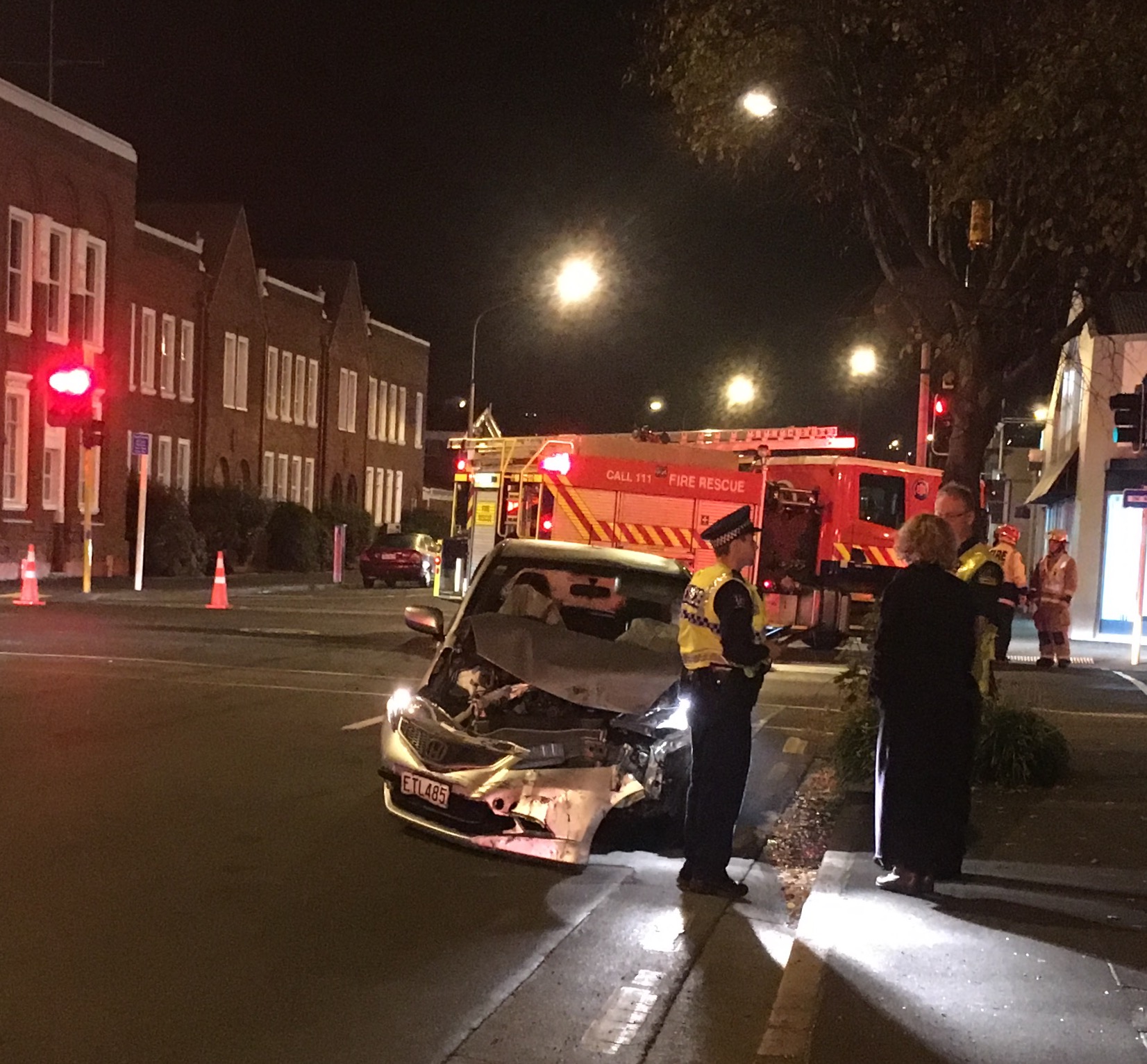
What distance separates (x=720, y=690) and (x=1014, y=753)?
3.29m

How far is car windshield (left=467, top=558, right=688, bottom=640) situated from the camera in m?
9.11

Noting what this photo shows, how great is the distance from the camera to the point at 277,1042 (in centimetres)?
479

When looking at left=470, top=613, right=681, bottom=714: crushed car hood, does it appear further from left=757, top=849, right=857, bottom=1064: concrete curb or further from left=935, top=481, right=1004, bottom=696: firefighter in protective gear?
left=935, top=481, right=1004, bottom=696: firefighter in protective gear

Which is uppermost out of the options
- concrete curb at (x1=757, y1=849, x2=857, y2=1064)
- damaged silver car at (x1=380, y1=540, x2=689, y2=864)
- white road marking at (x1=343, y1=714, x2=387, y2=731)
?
damaged silver car at (x1=380, y1=540, x2=689, y2=864)

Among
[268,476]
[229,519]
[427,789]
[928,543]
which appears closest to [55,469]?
[229,519]

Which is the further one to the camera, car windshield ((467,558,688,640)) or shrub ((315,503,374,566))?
shrub ((315,503,374,566))

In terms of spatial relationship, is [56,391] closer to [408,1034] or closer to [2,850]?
[2,850]

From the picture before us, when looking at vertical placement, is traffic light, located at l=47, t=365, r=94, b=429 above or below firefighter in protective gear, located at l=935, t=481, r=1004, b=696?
above

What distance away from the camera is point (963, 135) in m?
12.0

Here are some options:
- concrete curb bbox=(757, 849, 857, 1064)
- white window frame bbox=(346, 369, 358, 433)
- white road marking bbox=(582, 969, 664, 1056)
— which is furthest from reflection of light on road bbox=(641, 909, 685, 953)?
white window frame bbox=(346, 369, 358, 433)

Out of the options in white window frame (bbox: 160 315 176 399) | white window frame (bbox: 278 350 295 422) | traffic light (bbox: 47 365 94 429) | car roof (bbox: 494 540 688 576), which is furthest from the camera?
white window frame (bbox: 278 350 295 422)

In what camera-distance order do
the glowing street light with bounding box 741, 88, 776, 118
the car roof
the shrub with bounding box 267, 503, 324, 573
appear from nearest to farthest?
the car roof
the glowing street light with bounding box 741, 88, 776, 118
the shrub with bounding box 267, 503, 324, 573

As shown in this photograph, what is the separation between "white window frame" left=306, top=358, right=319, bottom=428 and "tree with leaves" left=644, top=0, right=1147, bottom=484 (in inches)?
1371

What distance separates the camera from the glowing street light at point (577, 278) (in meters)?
25.9
